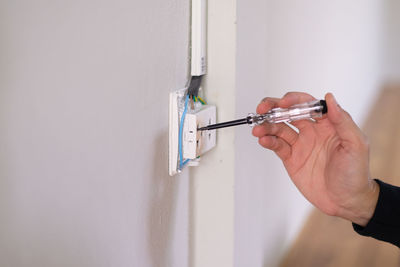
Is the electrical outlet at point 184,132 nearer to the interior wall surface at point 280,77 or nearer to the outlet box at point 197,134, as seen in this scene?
the outlet box at point 197,134

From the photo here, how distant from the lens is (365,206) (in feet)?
3.10

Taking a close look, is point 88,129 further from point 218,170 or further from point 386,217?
point 386,217

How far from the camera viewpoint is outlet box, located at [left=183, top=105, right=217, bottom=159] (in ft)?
2.89

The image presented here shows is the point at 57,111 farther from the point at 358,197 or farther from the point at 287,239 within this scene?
the point at 287,239

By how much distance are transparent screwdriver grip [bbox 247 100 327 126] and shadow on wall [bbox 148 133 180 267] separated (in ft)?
0.53

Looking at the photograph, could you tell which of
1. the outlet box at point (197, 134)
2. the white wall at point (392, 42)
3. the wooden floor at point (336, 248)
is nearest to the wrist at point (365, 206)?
the outlet box at point (197, 134)

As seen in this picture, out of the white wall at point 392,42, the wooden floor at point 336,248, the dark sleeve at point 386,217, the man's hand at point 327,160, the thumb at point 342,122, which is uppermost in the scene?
the white wall at point 392,42

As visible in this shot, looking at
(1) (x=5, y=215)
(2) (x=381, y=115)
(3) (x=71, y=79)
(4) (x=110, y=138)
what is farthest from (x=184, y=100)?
(2) (x=381, y=115)

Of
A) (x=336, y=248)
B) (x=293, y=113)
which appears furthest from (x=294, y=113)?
(x=336, y=248)

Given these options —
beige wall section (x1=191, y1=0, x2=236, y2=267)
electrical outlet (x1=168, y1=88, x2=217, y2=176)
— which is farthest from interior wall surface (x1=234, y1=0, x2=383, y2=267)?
electrical outlet (x1=168, y1=88, x2=217, y2=176)

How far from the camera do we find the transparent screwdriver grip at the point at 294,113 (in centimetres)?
80

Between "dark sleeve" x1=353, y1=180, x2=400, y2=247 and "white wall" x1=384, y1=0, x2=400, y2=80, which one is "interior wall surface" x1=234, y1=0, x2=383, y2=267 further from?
"white wall" x1=384, y1=0, x2=400, y2=80

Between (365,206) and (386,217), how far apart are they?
0.04 metres

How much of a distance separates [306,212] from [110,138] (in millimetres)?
1880
